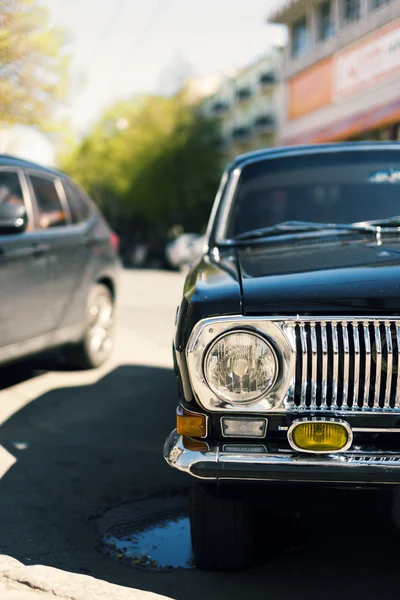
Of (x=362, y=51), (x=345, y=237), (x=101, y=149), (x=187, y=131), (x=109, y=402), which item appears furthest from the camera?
(x=101, y=149)

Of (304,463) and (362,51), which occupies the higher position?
(362,51)

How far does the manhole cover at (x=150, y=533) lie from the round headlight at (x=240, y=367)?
903mm

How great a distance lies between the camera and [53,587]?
2971 mm

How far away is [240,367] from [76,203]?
15.2 ft

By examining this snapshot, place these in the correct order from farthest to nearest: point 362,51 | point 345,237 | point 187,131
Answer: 1. point 187,131
2. point 362,51
3. point 345,237

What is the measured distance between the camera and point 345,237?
3.82 meters

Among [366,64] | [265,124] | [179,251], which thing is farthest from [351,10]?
[265,124]

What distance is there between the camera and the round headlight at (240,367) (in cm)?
273

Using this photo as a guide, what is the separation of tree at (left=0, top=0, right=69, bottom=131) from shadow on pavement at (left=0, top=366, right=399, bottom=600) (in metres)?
6.28

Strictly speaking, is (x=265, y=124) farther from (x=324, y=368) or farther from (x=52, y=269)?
(x=324, y=368)

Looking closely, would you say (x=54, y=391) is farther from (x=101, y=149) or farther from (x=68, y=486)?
(x=101, y=149)

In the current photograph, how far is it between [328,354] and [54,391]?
13.3ft

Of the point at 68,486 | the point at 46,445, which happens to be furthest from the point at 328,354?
the point at 46,445

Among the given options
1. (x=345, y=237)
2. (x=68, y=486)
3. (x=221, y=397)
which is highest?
(x=345, y=237)
